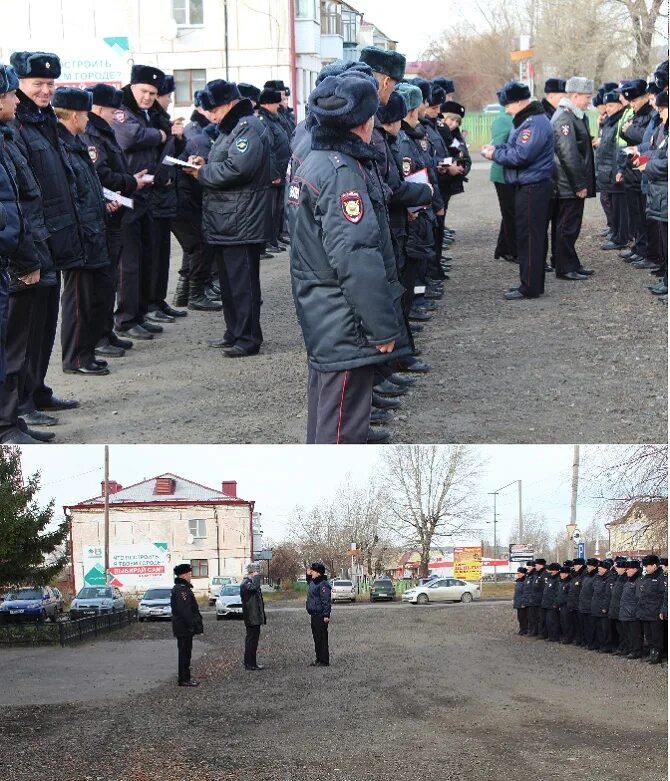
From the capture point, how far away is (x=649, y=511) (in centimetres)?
438

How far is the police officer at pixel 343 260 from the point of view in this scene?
383 centimetres

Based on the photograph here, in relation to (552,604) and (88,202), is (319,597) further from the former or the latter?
(88,202)

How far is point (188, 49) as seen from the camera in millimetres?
20406

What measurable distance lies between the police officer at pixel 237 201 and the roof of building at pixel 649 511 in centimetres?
251

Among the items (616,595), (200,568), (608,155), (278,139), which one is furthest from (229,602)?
(608,155)

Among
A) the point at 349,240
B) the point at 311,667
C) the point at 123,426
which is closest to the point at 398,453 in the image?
the point at 349,240

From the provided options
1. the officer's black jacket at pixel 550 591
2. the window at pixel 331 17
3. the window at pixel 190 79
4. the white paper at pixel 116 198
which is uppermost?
the window at pixel 190 79

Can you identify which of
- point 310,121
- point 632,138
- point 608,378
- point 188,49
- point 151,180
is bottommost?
point 608,378

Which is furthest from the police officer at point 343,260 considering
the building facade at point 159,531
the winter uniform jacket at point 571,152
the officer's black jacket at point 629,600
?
the winter uniform jacket at point 571,152

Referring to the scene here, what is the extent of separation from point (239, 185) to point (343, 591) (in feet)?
7.87

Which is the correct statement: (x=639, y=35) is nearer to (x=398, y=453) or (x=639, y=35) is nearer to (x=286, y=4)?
(x=286, y=4)

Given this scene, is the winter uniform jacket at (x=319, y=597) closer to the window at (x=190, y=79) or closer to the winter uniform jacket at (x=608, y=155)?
the winter uniform jacket at (x=608, y=155)

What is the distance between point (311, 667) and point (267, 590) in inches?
35.0

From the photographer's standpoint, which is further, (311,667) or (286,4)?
(286,4)
